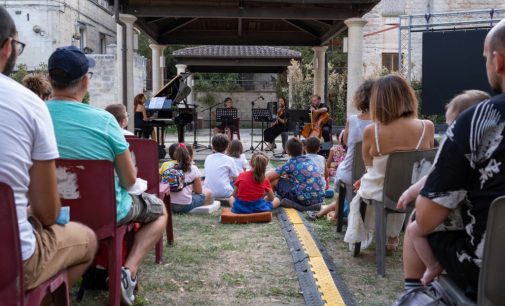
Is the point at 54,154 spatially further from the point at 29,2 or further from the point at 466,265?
the point at 29,2

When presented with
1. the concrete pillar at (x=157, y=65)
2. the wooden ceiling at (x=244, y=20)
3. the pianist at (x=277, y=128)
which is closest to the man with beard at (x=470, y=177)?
Result: the wooden ceiling at (x=244, y=20)

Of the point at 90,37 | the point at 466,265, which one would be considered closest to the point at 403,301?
the point at 466,265

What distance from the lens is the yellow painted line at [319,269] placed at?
11.0 feet

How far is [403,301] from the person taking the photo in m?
2.01

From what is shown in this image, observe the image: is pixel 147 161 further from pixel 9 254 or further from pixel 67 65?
pixel 9 254

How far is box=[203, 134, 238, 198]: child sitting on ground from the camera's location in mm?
6852

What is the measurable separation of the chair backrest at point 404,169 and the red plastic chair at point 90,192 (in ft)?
5.71

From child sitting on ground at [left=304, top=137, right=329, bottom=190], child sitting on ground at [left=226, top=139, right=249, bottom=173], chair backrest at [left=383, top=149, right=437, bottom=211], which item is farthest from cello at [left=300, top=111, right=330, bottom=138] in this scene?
chair backrest at [left=383, top=149, right=437, bottom=211]

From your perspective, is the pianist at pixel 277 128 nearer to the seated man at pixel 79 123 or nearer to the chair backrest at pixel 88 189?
the seated man at pixel 79 123

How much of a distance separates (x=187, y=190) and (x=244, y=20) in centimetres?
967

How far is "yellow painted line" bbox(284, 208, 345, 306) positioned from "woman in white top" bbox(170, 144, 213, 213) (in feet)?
3.82

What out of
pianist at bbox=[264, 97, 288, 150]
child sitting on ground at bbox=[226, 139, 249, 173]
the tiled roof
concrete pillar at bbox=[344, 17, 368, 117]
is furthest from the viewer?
the tiled roof

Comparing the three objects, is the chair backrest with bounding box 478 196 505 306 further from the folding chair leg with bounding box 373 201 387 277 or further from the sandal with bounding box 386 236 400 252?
the sandal with bounding box 386 236 400 252

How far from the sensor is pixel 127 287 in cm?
308
